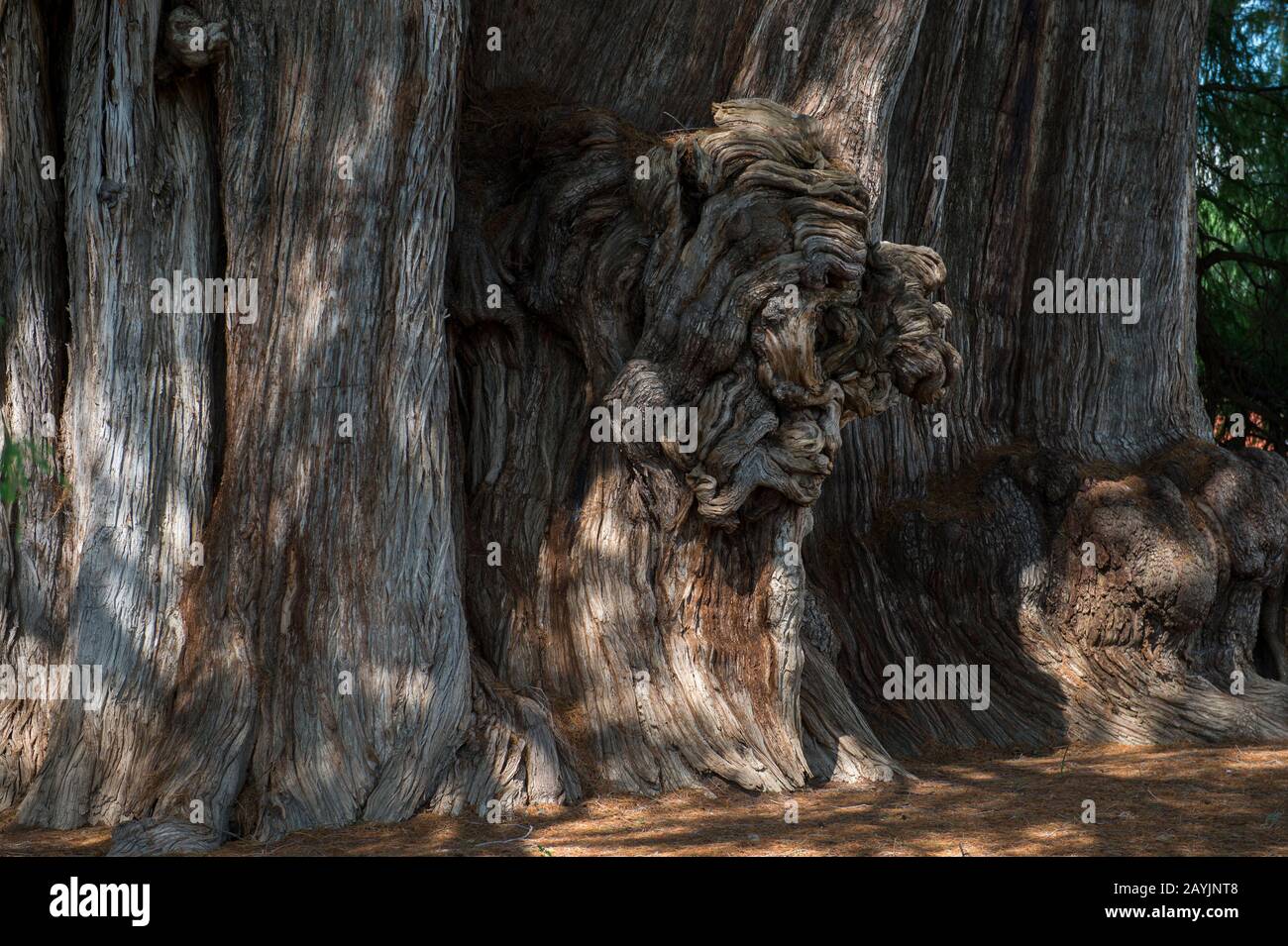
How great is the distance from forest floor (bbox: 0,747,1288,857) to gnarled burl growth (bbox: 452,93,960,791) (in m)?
0.34

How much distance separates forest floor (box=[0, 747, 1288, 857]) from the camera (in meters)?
5.04

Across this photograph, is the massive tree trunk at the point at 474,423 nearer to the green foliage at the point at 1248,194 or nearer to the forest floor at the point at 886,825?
the forest floor at the point at 886,825

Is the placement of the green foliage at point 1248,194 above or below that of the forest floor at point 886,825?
above

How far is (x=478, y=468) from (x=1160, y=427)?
13.9 feet

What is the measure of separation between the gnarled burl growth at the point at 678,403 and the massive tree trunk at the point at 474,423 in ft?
0.06

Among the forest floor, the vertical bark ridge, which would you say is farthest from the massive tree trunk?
the forest floor

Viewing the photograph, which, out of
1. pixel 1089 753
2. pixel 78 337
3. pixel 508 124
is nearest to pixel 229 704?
pixel 78 337

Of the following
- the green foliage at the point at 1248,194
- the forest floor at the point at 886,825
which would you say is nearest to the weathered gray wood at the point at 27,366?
the forest floor at the point at 886,825

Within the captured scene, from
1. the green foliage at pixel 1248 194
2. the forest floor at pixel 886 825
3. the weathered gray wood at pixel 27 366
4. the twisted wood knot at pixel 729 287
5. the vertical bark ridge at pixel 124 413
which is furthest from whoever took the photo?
the green foliage at pixel 1248 194

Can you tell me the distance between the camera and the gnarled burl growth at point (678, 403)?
5953 mm

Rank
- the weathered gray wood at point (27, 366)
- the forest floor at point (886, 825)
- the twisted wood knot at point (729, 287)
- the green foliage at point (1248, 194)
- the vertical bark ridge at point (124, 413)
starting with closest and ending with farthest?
the forest floor at point (886, 825) < the vertical bark ridge at point (124, 413) < the weathered gray wood at point (27, 366) < the twisted wood knot at point (729, 287) < the green foliage at point (1248, 194)

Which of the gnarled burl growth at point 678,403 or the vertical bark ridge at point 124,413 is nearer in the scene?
the vertical bark ridge at point 124,413

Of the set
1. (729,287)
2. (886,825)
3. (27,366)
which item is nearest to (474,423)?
(729,287)

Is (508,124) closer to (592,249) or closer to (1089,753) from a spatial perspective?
(592,249)
